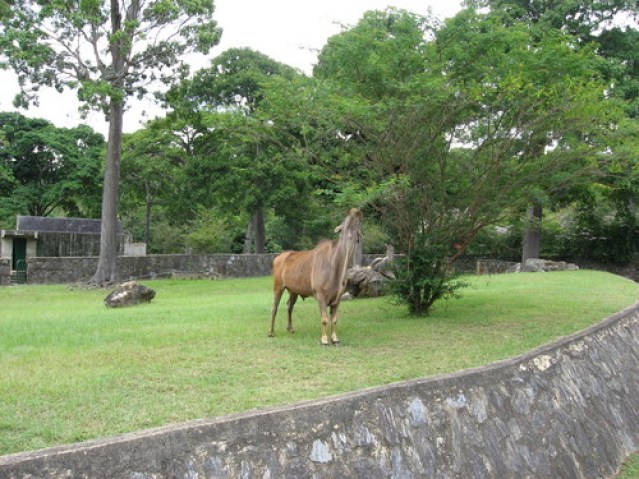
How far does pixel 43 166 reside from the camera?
107ft

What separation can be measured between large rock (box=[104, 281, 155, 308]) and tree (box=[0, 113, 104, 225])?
1945 centimetres

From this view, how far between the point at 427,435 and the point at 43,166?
105 ft

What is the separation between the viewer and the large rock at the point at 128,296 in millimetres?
13414

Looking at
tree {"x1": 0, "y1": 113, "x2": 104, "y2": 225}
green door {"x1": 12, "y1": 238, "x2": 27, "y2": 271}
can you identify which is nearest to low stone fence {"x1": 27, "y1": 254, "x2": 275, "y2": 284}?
green door {"x1": 12, "y1": 238, "x2": 27, "y2": 271}

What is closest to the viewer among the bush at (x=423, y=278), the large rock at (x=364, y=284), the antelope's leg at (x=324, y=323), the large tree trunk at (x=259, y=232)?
the antelope's leg at (x=324, y=323)

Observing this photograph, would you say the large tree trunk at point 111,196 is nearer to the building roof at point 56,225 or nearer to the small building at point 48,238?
the small building at point 48,238

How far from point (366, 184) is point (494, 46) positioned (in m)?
3.09

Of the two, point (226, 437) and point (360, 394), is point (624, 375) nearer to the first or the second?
point (360, 394)

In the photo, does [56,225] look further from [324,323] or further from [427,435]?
[427,435]

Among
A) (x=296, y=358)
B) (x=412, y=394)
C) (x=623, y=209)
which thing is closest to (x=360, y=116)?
(x=296, y=358)

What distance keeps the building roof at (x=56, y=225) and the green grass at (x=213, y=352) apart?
15.2 meters

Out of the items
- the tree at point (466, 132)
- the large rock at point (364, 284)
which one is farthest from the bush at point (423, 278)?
the large rock at point (364, 284)

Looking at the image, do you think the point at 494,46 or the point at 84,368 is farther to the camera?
the point at 494,46

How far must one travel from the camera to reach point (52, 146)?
31.7 metres
